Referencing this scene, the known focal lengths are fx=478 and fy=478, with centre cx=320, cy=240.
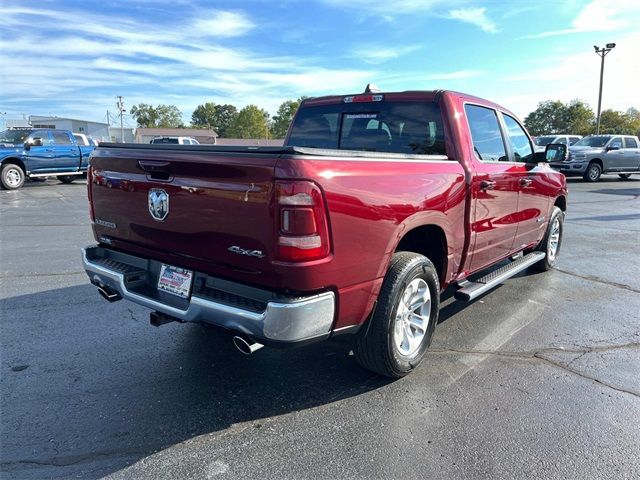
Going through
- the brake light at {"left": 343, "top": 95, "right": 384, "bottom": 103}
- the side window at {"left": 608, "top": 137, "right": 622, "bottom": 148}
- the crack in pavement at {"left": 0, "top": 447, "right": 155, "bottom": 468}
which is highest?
the side window at {"left": 608, "top": 137, "right": 622, "bottom": 148}

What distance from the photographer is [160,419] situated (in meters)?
2.87

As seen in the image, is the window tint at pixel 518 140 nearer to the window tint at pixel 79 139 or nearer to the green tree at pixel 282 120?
the window tint at pixel 79 139

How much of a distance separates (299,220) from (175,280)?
41.5 inches

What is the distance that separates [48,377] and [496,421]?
301 cm

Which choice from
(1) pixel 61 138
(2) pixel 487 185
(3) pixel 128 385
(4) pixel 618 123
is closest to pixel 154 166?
(3) pixel 128 385

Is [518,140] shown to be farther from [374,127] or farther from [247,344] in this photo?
[247,344]

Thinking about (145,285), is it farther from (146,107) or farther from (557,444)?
(146,107)

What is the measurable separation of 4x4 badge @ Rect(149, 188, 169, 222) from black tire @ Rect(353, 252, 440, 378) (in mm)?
1469

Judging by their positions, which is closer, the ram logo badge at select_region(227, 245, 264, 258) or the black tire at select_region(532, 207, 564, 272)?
the ram logo badge at select_region(227, 245, 264, 258)

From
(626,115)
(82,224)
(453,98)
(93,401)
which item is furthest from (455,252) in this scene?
(626,115)

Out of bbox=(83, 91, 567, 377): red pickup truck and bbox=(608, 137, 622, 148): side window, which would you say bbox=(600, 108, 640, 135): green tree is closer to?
bbox=(608, 137, 622, 148): side window

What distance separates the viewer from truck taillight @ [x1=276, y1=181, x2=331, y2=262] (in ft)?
7.99

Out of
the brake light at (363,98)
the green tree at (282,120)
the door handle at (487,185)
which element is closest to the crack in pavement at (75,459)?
the door handle at (487,185)

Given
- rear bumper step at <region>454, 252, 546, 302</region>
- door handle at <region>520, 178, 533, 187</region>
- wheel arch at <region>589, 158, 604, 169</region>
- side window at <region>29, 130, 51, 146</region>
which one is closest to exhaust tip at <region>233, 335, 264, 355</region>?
rear bumper step at <region>454, 252, 546, 302</region>
